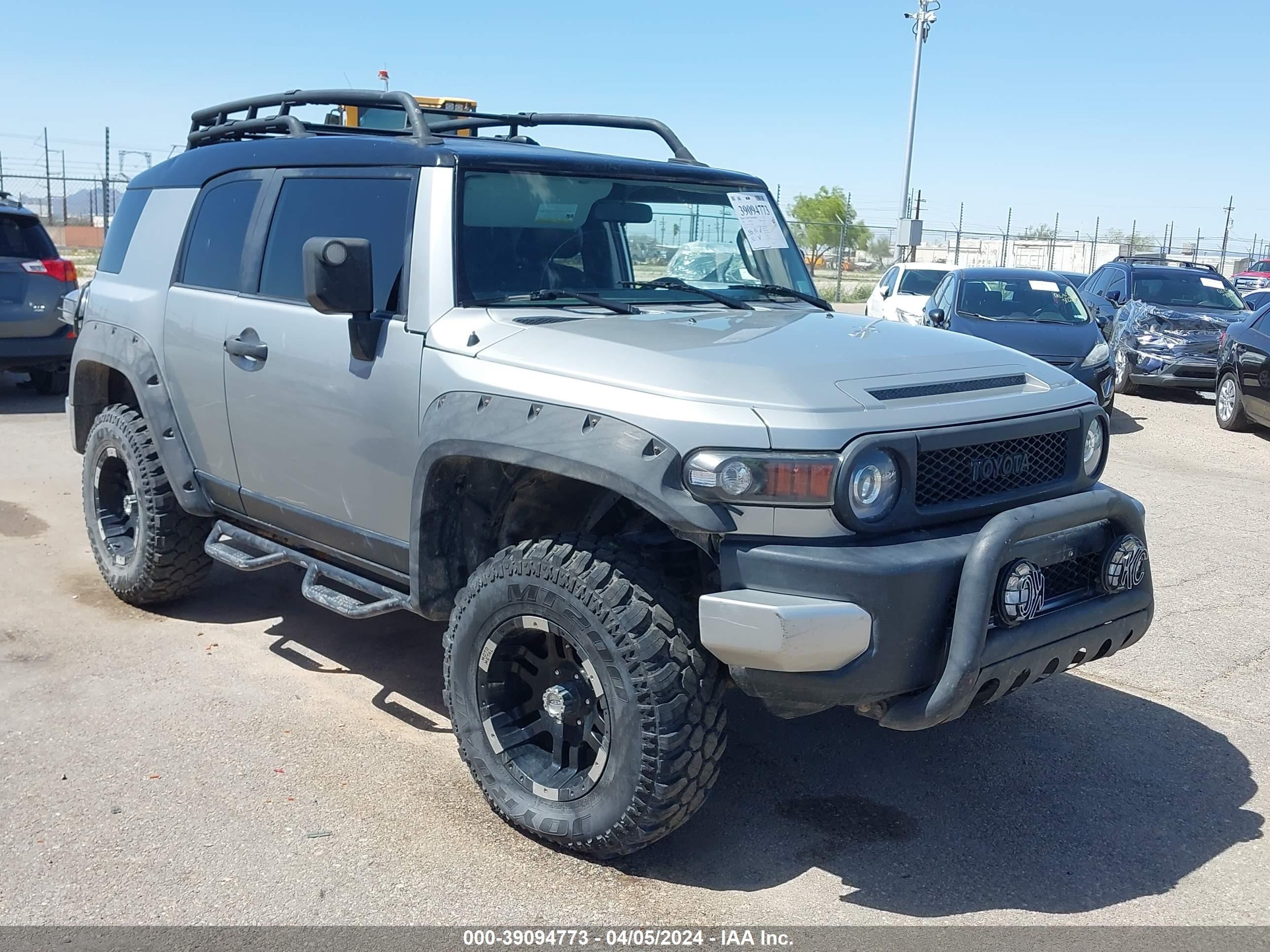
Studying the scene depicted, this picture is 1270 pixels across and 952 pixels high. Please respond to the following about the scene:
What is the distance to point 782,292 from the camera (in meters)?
4.70

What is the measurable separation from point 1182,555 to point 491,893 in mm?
5260

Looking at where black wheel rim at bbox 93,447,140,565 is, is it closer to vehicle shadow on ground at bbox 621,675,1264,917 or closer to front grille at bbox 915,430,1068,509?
vehicle shadow on ground at bbox 621,675,1264,917

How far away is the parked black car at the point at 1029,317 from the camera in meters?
11.4

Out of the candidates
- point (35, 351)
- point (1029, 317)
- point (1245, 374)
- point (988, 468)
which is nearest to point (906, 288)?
point (1029, 317)

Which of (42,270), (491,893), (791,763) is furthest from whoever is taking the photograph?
(42,270)

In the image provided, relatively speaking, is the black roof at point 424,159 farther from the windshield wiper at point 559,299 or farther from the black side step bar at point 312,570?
the black side step bar at point 312,570

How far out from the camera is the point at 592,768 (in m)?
3.38

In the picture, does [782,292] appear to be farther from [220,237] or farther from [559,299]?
[220,237]

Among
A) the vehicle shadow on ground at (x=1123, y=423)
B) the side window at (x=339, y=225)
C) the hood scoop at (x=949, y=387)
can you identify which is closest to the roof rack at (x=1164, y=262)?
the vehicle shadow on ground at (x=1123, y=423)

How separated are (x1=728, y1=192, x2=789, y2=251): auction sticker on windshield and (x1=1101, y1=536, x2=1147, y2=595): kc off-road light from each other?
74.7 inches

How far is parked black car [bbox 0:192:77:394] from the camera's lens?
35.4 feet

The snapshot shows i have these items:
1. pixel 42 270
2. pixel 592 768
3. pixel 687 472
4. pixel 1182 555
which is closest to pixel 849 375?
pixel 687 472

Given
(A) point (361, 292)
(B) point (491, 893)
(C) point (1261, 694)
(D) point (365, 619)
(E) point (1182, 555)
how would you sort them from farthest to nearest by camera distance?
(E) point (1182, 555)
(D) point (365, 619)
(C) point (1261, 694)
(A) point (361, 292)
(B) point (491, 893)

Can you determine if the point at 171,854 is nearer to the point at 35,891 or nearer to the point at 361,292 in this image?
the point at 35,891
